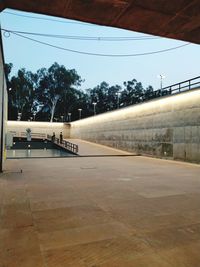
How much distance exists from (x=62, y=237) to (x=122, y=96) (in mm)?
75189

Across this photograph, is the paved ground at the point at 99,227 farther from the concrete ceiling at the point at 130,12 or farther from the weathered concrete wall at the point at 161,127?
the weathered concrete wall at the point at 161,127

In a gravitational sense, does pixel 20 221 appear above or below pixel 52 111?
below

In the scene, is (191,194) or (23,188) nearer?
(191,194)

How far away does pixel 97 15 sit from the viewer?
511 centimetres

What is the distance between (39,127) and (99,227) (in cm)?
4679

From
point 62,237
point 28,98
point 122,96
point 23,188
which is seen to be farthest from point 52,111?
point 62,237

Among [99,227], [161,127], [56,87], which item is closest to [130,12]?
[99,227]

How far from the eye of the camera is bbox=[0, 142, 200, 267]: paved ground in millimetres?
2986

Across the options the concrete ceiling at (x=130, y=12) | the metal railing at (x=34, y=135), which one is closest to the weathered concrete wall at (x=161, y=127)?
the concrete ceiling at (x=130, y=12)

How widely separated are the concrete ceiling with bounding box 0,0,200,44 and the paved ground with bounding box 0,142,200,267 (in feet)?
12.4

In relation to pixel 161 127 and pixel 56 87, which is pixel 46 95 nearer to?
pixel 56 87

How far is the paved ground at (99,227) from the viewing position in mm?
2986

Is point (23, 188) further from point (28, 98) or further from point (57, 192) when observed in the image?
point (28, 98)

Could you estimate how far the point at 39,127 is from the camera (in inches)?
1938
